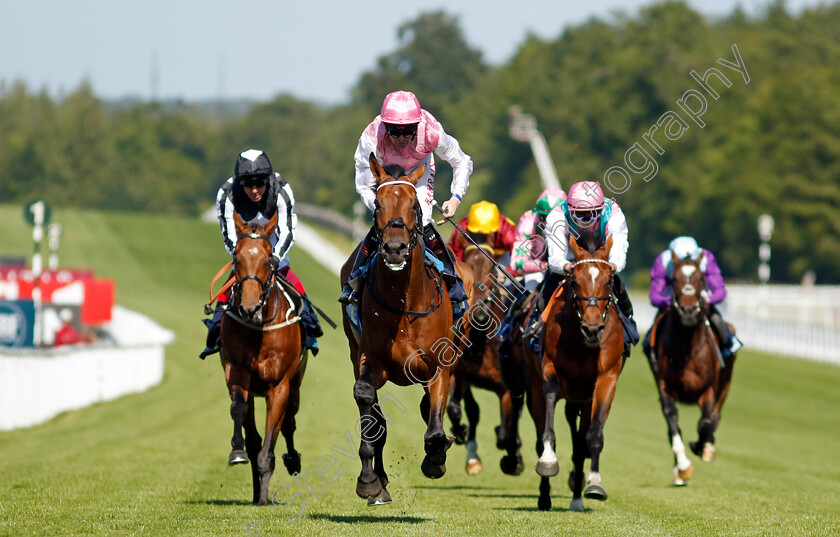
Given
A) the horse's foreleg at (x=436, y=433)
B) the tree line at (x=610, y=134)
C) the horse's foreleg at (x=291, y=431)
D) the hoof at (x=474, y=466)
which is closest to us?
the horse's foreleg at (x=436, y=433)

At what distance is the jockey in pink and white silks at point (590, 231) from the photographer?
9852 mm

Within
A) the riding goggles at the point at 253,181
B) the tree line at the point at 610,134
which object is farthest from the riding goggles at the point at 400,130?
the tree line at the point at 610,134

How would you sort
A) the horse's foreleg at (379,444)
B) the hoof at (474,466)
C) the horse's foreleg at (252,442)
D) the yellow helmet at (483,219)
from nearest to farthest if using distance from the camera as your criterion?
1. the horse's foreleg at (379,444)
2. the horse's foreleg at (252,442)
3. the yellow helmet at (483,219)
4. the hoof at (474,466)

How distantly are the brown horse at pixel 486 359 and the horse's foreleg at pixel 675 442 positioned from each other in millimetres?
2057

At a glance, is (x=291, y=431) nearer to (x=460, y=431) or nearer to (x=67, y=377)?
(x=460, y=431)

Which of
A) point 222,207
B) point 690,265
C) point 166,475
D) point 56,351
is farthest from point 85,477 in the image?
point 56,351

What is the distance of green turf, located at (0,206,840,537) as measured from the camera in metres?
8.97

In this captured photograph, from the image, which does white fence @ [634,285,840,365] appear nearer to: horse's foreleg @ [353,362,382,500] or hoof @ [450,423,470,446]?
hoof @ [450,423,470,446]

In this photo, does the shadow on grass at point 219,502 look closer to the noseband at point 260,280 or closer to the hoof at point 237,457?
the hoof at point 237,457

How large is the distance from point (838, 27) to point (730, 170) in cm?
3153

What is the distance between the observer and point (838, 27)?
91188mm

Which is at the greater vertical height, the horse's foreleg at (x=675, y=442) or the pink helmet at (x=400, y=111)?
the pink helmet at (x=400, y=111)

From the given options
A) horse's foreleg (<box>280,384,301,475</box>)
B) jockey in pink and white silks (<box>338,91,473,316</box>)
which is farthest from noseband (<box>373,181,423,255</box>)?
horse's foreleg (<box>280,384,301,475</box>)

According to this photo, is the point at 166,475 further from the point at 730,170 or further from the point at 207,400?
the point at 730,170
